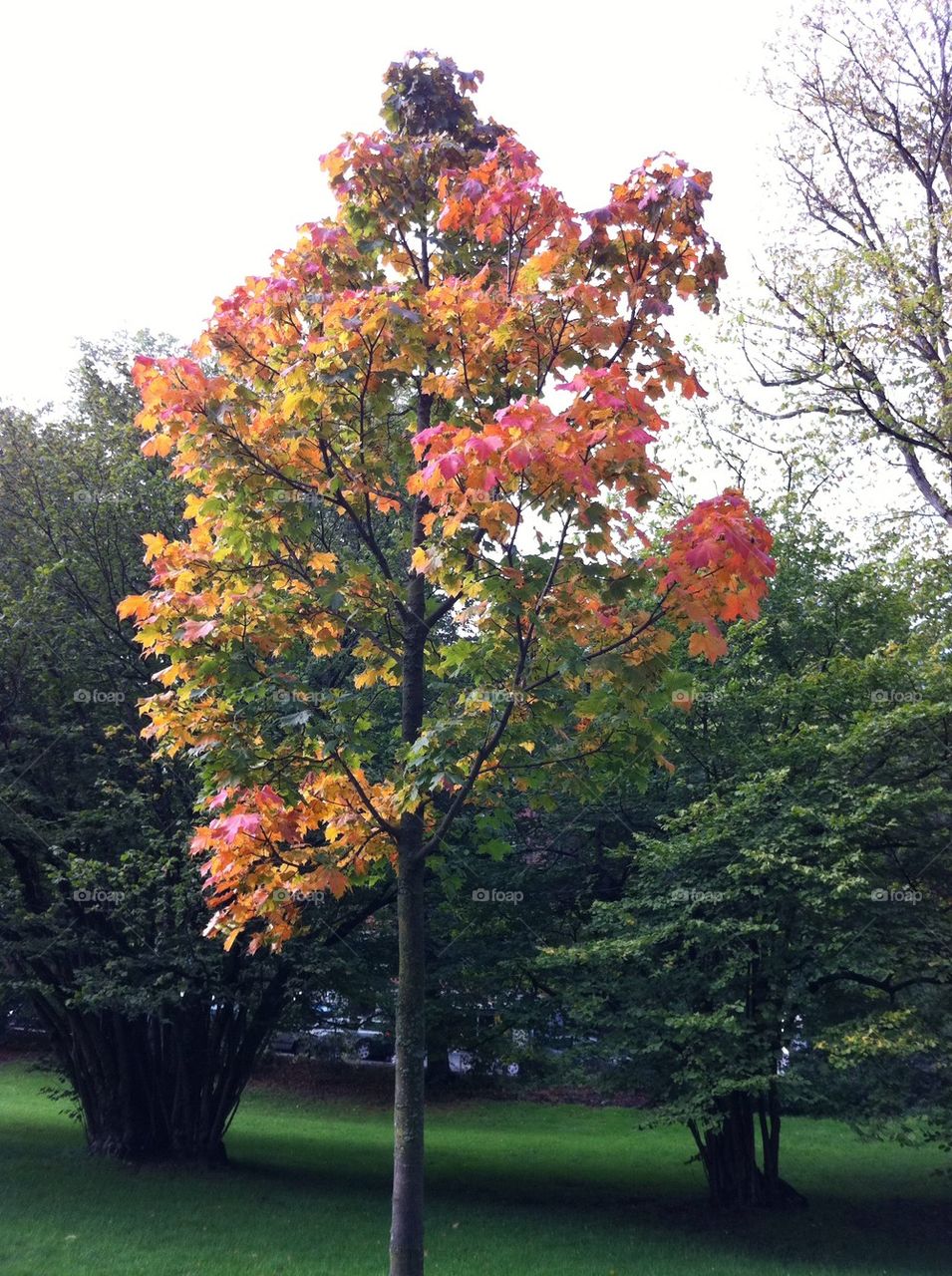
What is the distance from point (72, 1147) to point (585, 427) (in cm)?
1440

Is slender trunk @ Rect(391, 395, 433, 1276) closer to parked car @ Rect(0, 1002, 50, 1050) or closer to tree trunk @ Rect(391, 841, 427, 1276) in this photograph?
tree trunk @ Rect(391, 841, 427, 1276)

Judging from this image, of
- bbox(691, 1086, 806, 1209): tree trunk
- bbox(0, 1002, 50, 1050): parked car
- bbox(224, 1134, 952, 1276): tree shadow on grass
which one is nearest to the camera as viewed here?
bbox(224, 1134, 952, 1276): tree shadow on grass

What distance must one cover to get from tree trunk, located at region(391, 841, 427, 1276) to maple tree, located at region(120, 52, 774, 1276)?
0.04ft

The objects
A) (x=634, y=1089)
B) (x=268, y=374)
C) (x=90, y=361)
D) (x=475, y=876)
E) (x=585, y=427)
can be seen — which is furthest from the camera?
(x=90, y=361)

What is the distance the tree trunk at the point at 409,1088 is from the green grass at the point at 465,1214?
540cm

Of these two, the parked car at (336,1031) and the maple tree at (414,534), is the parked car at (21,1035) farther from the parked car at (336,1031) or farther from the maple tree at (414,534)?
the maple tree at (414,534)

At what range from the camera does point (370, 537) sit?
17.6 ft

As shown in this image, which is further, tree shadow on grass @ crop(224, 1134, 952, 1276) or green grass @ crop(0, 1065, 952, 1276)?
tree shadow on grass @ crop(224, 1134, 952, 1276)

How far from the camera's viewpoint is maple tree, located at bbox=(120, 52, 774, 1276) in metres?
4.64

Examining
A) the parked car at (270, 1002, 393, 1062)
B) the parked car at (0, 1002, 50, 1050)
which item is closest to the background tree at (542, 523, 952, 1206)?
the parked car at (270, 1002, 393, 1062)

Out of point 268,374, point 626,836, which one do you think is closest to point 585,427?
point 268,374

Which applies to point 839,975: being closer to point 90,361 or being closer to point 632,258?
point 632,258

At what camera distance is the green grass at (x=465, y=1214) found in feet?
32.2

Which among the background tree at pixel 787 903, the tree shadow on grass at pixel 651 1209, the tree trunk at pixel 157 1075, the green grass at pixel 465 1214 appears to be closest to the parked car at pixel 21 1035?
the green grass at pixel 465 1214
